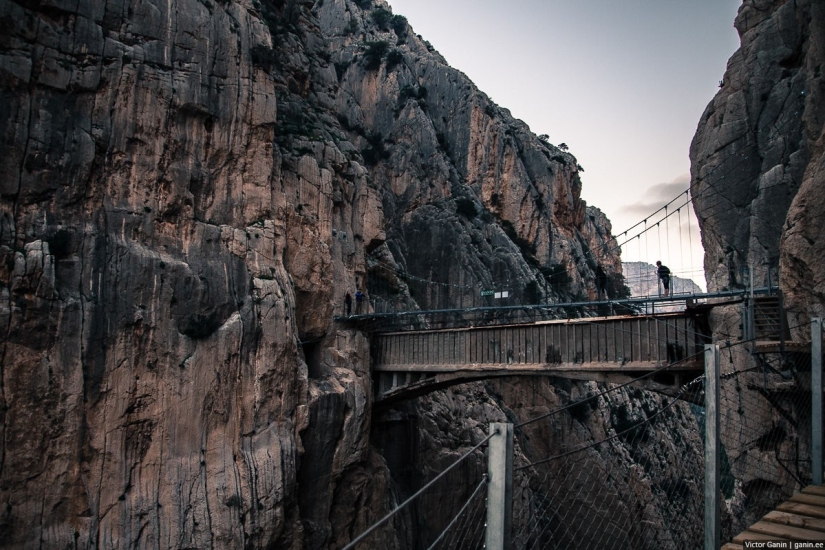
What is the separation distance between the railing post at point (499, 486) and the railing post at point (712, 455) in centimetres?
218

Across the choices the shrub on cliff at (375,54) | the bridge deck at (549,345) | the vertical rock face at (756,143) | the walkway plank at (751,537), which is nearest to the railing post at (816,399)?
the walkway plank at (751,537)

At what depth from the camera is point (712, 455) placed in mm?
4734

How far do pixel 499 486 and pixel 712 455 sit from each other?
2366 mm

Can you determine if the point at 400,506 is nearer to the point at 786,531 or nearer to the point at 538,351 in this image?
the point at 786,531

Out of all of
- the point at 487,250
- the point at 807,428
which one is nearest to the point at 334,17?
the point at 487,250

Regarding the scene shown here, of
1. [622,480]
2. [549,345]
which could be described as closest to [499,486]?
[549,345]

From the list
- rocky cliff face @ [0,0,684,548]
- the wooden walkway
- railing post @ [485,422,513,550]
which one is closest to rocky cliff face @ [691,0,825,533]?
the wooden walkway

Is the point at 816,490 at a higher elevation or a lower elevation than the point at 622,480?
higher

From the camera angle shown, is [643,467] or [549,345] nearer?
[549,345]

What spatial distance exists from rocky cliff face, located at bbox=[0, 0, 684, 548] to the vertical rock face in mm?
14402

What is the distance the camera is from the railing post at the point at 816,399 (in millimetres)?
5902

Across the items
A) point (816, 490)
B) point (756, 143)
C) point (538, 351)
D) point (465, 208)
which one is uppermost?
point (465, 208)

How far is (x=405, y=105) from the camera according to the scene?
145ft

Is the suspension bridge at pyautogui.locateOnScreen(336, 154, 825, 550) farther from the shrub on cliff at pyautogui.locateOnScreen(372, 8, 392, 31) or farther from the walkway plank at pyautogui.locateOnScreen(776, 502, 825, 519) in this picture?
the shrub on cliff at pyautogui.locateOnScreen(372, 8, 392, 31)
